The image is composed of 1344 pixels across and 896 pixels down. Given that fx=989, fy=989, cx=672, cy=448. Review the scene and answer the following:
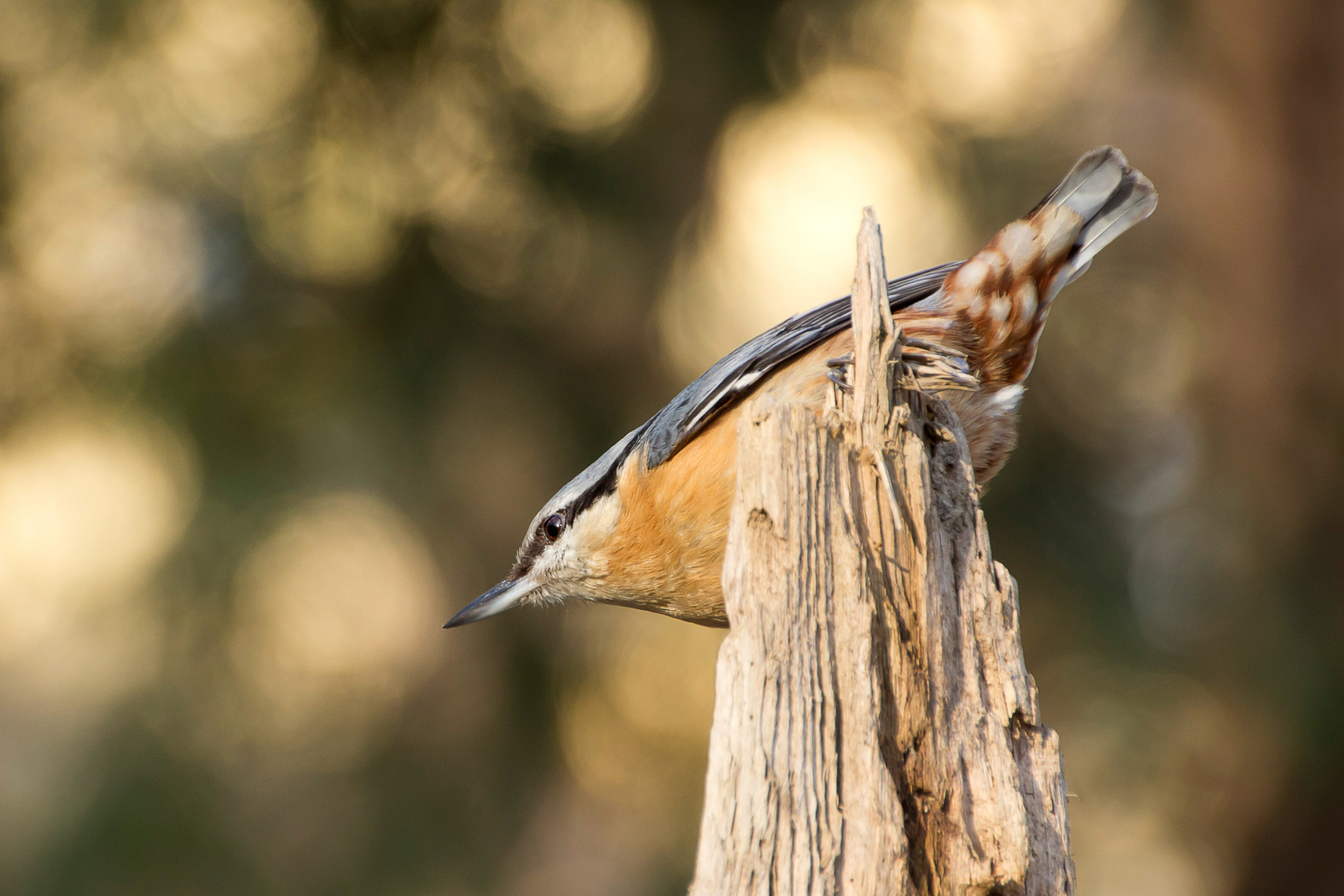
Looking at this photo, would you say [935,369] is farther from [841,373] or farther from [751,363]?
[751,363]

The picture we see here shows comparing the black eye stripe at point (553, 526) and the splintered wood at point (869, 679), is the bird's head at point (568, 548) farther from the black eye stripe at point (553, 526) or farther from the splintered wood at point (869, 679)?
the splintered wood at point (869, 679)

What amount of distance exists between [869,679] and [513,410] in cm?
405

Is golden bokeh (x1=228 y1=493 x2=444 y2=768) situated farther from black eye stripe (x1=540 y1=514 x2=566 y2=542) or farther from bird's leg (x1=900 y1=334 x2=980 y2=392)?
bird's leg (x1=900 y1=334 x2=980 y2=392)

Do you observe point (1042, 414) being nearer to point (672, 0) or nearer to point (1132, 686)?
point (1132, 686)

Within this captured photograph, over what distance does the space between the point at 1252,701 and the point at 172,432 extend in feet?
17.5

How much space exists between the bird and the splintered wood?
2.07 feet

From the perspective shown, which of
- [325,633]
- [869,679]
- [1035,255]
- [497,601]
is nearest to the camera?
[869,679]

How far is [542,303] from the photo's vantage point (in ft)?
17.3

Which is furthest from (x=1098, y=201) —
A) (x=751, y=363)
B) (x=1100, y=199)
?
(x=751, y=363)

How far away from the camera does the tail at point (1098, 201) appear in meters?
2.36

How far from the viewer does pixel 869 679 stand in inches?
54.8

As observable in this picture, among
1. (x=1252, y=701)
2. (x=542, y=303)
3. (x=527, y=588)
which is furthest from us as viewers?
(x=542, y=303)

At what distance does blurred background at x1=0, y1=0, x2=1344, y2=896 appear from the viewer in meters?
4.70

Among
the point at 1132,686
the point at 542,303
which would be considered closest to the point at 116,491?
the point at 542,303
